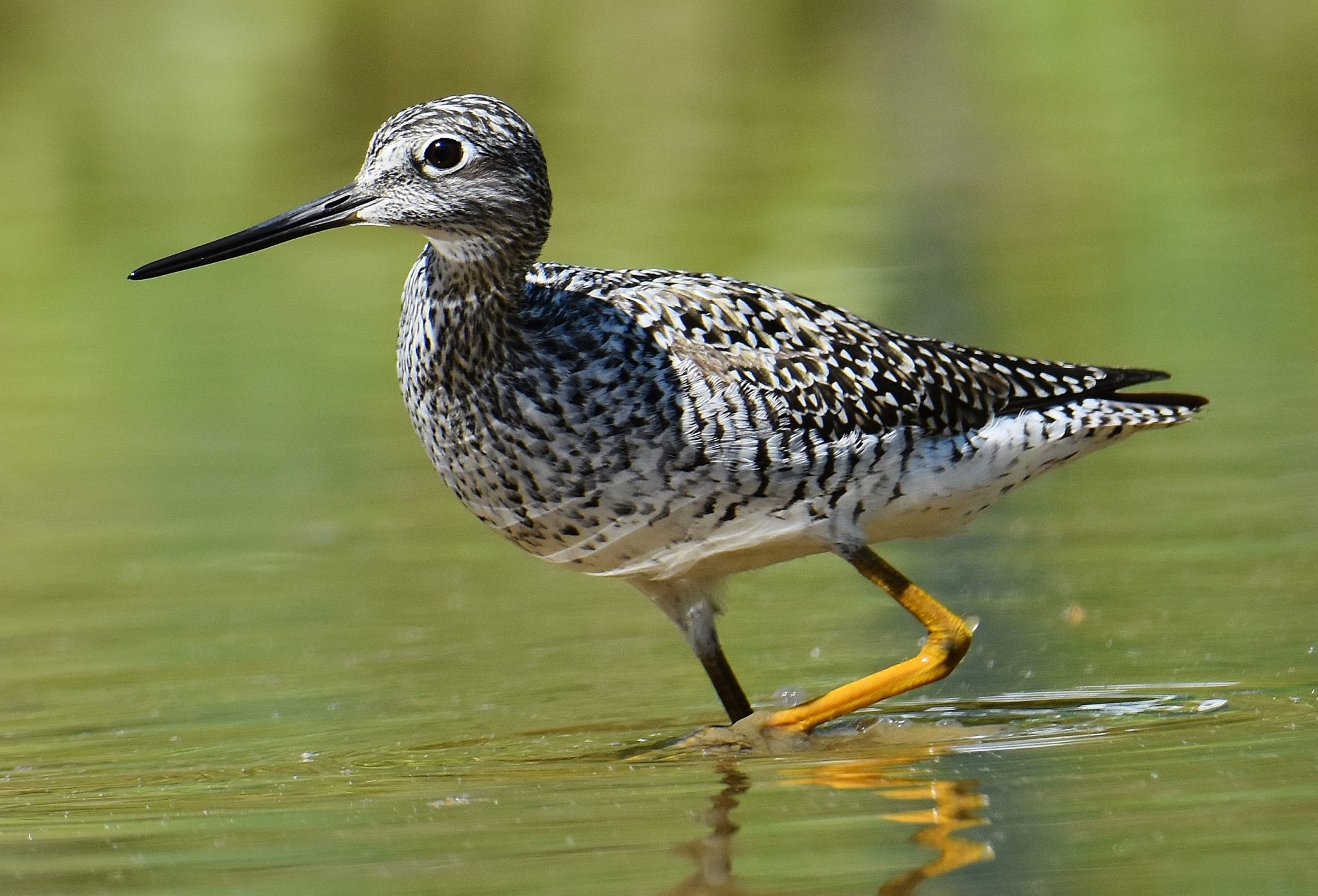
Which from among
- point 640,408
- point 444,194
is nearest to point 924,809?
point 640,408

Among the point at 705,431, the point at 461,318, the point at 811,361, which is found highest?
the point at 461,318

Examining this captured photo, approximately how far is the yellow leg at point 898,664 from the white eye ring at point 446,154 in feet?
5.95

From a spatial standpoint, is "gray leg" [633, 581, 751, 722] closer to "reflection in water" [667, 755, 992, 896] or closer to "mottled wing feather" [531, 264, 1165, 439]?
"mottled wing feather" [531, 264, 1165, 439]

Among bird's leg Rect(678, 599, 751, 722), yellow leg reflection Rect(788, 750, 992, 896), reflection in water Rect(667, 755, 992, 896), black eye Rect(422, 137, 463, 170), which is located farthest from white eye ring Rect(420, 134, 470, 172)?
yellow leg reflection Rect(788, 750, 992, 896)

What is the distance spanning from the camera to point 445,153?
675 centimetres

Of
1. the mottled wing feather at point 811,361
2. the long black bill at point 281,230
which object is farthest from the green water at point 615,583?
the long black bill at point 281,230

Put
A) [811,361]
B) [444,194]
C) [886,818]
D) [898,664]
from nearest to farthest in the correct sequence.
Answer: [886,818] → [444,194] → [811,361] → [898,664]

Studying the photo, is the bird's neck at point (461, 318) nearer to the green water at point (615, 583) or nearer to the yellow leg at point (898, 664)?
the green water at point (615, 583)

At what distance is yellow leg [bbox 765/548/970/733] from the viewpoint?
672 cm

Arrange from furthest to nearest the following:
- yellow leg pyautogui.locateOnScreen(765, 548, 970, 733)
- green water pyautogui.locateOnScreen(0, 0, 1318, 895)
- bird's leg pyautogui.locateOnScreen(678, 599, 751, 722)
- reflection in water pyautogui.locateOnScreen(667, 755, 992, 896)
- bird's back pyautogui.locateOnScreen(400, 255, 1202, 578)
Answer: bird's leg pyautogui.locateOnScreen(678, 599, 751, 722), yellow leg pyautogui.locateOnScreen(765, 548, 970, 733), bird's back pyautogui.locateOnScreen(400, 255, 1202, 578), green water pyautogui.locateOnScreen(0, 0, 1318, 895), reflection in water pyautogui.locateOnScreen(667, 755, 992, 896)

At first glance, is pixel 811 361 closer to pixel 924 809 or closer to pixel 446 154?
Answer: pixel 446 154

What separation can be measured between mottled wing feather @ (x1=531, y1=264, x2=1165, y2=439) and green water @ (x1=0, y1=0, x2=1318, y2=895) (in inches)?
37.1

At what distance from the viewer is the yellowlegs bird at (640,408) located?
659cm

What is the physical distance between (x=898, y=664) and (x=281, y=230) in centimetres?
253
